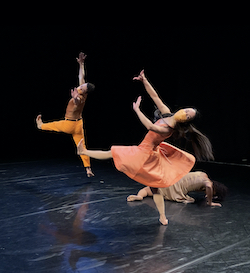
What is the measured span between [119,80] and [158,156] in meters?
4.05

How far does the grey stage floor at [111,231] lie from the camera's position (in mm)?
2195

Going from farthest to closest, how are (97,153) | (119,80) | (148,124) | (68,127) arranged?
(119,80) → (68,127) → (97,153) → (148,124)

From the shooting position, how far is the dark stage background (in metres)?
5.98

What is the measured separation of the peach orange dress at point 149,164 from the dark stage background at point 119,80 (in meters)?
3.36

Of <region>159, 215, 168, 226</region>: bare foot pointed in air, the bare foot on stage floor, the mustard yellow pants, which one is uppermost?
the mustard yellow pants

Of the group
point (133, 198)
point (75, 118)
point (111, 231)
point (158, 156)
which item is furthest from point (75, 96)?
point (111, 231)

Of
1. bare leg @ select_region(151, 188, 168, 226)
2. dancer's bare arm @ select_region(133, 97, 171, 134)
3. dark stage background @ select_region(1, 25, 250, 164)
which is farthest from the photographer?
dark stage background @ select_region(1, 25, 250, 164)

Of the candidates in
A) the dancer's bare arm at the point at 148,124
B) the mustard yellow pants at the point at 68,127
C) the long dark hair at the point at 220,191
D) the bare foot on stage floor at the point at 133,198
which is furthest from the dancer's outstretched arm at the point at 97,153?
the mustard yellow pants at the point at 68,127

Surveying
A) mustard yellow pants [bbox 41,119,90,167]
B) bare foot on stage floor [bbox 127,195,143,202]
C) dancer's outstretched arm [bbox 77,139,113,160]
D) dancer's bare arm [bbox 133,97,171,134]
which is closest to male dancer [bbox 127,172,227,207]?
bare foot on stage floor [bbox 127,195,143,202]

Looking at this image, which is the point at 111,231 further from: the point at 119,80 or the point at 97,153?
the point at 119,80

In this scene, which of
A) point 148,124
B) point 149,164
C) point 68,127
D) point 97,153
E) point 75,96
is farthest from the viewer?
point 68,127

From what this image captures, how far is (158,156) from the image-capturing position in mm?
2947

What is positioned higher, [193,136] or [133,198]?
[193,136]

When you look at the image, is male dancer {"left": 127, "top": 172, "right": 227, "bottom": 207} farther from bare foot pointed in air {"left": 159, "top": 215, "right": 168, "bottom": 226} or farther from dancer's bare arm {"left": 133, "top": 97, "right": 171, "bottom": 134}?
dancer's bare arm {"left": 133, "top": 97, "right": 171, "bottom": 134}
